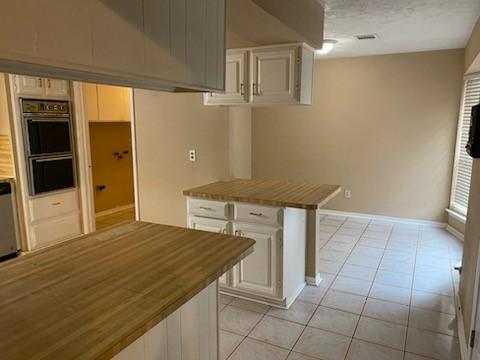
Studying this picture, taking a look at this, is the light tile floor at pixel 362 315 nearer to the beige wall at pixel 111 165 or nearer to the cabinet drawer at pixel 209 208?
the cabinet drawer at pixel 209 208

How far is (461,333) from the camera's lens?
249cm

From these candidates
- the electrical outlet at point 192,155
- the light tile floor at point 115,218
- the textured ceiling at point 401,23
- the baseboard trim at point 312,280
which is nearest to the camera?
the textured ceiling at point 401,23

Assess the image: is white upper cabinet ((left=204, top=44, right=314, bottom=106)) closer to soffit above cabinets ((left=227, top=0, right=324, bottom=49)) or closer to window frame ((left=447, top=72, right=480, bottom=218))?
soffit above cabinets ((left=227, top=0, right=324, bottom=49))

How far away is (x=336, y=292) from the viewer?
3180mm

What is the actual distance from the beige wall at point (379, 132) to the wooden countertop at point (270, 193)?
2367 mm

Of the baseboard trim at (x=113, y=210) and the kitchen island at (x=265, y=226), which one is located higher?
the kitchen island at (x=265, y=226)

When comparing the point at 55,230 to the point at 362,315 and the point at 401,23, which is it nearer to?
the point at 362,315

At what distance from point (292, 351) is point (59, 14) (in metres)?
2.28

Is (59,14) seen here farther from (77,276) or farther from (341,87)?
(341,87)

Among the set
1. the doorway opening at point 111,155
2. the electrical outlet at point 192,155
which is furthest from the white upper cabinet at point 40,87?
the electrical outlet at point 192,155

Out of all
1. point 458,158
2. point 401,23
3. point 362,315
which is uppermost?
point 401,23

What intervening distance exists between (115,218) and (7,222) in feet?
6.78

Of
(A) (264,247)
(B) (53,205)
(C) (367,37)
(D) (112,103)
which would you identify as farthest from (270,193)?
(D) (112,103)

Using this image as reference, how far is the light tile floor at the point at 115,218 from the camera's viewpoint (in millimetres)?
5387
